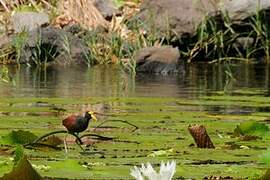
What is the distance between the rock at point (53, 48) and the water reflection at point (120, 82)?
714 mm

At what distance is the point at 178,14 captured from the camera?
11742mm

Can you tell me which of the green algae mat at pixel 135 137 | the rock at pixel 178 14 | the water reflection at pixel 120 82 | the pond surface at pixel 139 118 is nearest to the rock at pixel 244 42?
the rock at pixel 178 14

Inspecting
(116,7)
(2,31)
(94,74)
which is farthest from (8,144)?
(116,7)

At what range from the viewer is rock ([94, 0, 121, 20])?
1327cm

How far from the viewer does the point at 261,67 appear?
33.2ft

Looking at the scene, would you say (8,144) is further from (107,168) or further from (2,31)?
(2,31)

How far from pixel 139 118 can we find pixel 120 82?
3071mm

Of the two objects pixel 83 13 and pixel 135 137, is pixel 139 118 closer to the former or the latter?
pixel 135 137

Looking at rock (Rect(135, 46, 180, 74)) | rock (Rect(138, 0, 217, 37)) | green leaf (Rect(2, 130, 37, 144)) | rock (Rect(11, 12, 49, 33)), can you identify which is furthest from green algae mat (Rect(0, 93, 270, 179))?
rock (Rect(11, 12, 49, 33))

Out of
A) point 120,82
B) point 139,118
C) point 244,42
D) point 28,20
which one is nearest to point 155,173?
point 139,118

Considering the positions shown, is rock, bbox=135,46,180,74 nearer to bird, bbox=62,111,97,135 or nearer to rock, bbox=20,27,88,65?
rock, bbox=20,27,88,65

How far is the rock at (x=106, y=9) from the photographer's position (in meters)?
13.3

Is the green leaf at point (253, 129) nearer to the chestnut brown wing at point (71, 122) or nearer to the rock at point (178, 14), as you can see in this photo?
the chestnut brown wing at point (71, 122)

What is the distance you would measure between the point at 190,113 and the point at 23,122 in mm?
947
